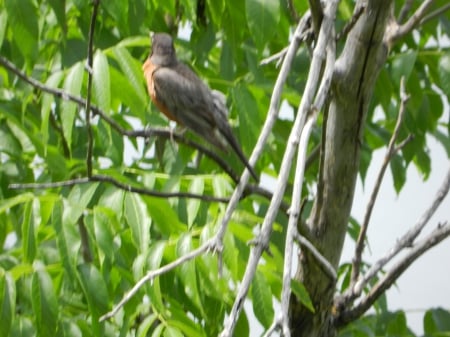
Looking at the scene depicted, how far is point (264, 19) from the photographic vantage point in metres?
3.38

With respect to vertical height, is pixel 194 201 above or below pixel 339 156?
below

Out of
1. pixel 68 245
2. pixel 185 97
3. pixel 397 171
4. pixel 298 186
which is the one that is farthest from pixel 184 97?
pixel 298 186

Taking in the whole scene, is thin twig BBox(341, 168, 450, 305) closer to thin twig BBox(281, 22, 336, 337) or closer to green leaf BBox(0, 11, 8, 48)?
thin twig BBox(281, 22, 336, 337)

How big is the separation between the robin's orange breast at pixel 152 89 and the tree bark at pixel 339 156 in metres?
0.78

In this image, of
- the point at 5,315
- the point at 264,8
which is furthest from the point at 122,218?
the point at 264,8

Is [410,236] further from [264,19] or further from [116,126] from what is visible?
[116,126]

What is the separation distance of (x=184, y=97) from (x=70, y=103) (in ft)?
1.54

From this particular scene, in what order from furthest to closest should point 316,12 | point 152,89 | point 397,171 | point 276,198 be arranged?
point 397,171 → point 152,89 → point 316,12 → point 276,198

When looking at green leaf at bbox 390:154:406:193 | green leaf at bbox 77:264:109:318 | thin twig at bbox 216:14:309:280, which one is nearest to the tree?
green leaf at bbox 77:264:109:318

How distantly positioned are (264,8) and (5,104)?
1.13 metres

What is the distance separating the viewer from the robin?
12.4ft

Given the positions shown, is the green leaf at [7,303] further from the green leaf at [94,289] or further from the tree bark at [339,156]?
the tree bark at [339,156]

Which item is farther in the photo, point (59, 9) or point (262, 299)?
point (59, 9)

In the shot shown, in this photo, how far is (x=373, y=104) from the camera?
454 cm
